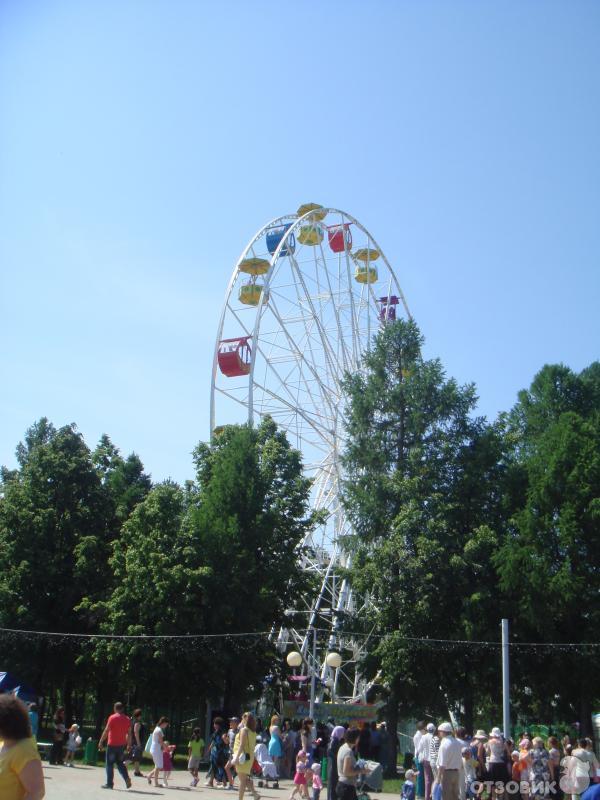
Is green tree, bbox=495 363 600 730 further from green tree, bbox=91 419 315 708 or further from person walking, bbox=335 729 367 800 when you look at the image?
person walking, bbox=335 729 367 800

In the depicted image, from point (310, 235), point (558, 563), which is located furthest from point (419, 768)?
point (310, 235)

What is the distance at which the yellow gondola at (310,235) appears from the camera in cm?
3984

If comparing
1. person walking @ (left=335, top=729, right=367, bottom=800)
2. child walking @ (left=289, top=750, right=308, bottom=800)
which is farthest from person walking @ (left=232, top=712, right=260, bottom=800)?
person walking @ (left=335, top=729, right=367, bottom=800)

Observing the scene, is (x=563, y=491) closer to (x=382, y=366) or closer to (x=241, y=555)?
(x=382, y=366)

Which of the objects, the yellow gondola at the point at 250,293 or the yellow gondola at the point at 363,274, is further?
the yellow gondola at the point at 363,274

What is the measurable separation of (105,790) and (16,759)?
41.8ft

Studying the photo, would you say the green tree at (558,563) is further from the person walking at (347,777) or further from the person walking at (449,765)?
the person walking at (347,777)

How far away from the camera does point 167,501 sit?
31.8m

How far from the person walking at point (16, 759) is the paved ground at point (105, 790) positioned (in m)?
10.6

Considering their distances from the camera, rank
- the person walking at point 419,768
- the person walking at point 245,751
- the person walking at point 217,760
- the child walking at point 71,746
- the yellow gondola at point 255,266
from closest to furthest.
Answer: the person walking at point 245,751 → the person walking at point 419,768 → the person walking at point 217,760 → the child walking at point 71,746 → the yellow gondola at point 255,266

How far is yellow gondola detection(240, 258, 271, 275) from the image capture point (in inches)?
1478

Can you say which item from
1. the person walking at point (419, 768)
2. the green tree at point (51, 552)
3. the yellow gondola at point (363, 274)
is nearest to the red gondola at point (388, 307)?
the yellow gondola at point (363, 274)

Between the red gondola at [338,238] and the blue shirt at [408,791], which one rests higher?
the red gondola at [338,238]

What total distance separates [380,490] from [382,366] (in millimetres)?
5283
